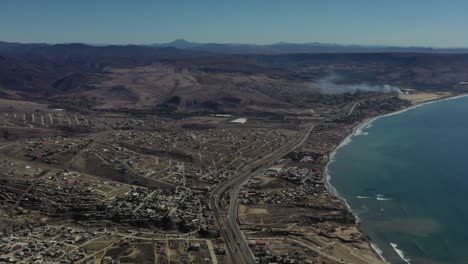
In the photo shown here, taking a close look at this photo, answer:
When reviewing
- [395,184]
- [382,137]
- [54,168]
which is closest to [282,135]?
[382,137]

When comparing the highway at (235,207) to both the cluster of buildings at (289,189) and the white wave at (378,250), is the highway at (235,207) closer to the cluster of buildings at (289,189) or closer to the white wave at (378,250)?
the cluster of buildings at (289,189)

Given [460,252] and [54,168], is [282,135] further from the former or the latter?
[460,252]

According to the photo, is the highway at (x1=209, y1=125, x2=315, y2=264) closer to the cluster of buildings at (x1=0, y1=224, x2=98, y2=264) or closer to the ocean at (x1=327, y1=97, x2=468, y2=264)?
the ocean at (x1=327, y1=97, x2=468, y2=264)

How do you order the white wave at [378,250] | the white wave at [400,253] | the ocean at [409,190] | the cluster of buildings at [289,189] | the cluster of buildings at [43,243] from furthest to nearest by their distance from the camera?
1. the cluster of buildings at [289,189]
2. the ocean at [409,190]
3. the white wave at [378,250]
4. the white wave at [400,253]
5. the cluster of buildings at [43,243]

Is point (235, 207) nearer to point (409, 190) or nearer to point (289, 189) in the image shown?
point (289, 189)

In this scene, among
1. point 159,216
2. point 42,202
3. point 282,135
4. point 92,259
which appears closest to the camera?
point 92,259

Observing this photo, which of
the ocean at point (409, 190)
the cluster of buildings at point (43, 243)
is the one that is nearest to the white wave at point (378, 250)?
the ocean at point (409, 190)
